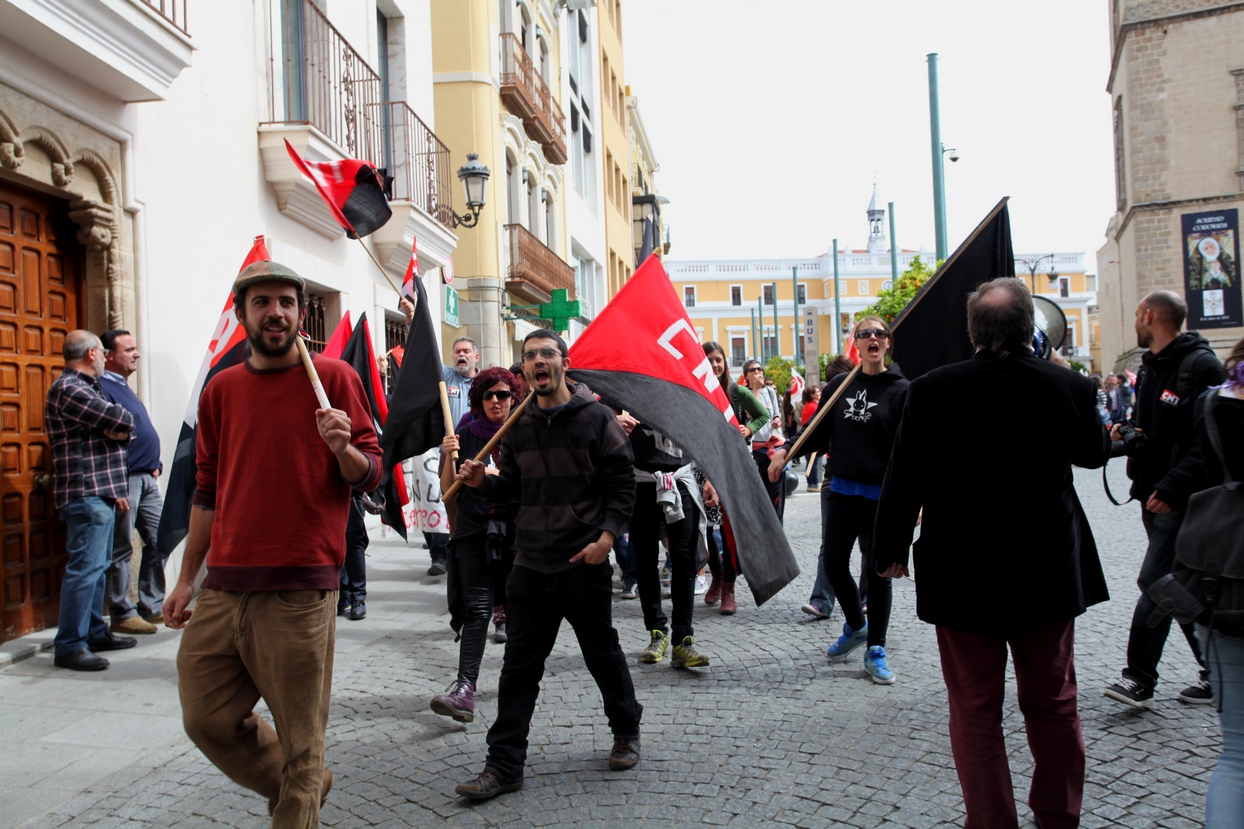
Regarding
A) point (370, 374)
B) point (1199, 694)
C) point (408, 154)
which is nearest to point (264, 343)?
point (370, 374)

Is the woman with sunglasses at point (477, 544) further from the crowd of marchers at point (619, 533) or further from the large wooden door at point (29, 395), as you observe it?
the large wooden door at point (29, 395)

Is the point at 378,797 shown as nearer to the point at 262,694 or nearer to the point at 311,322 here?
the point at 262,694

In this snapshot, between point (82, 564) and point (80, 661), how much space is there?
55cm

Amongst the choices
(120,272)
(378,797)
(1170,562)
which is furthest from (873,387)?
(120,272)

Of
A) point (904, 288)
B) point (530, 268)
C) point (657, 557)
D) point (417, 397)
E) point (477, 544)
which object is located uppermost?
point (904, 288)

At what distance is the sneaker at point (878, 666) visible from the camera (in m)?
5.36

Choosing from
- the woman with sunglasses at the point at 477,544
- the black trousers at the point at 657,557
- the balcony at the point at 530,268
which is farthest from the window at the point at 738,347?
the woman with sunglasses at the point at 477,544

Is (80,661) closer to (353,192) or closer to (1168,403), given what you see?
(353,192)

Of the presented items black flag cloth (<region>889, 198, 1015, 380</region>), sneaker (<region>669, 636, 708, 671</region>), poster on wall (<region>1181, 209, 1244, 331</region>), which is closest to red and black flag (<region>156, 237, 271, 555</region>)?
sneaker (<region>669, 636, 708, 671</region>)

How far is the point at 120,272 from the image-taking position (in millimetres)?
7336

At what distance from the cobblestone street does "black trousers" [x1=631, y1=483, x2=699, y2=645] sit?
0.38 meters

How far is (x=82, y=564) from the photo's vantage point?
6.01 metres

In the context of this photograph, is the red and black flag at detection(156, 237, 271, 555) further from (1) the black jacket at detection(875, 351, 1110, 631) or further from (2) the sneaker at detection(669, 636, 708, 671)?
(1) the black jacket at detection(875, 351, 1110, 631)

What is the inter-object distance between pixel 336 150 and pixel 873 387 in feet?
20.3
